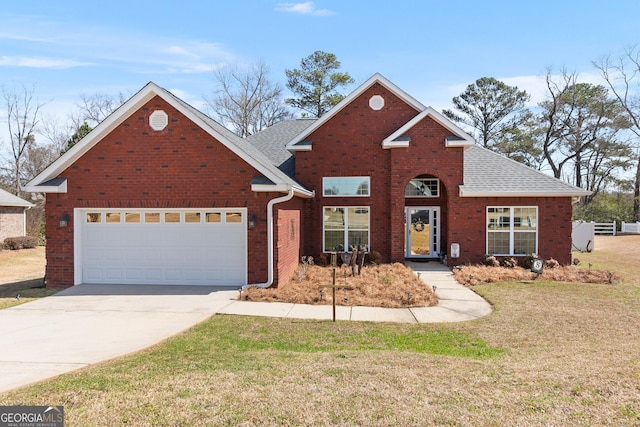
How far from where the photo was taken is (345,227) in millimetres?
16062

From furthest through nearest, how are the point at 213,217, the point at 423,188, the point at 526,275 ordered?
the point at 423,188, the point at 526,275, the point at 213,217

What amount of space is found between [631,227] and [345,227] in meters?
30.7

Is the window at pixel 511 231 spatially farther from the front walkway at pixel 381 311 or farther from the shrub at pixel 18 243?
the shrub at pixel 18 243

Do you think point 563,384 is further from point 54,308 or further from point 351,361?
point 54,308

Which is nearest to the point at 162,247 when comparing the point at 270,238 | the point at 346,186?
the point at 270,238

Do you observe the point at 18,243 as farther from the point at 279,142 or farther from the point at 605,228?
the point at 605,228

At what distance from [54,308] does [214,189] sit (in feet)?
15.8

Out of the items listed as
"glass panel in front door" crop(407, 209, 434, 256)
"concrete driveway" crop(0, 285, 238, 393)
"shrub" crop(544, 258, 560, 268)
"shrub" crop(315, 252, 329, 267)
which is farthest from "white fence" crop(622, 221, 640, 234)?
"concrete driveway" crop(0, 285, 238, 393)

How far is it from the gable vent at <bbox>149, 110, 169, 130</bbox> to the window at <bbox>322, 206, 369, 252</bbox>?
7.01m

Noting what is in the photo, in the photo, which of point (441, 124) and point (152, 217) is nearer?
point (152, 217)

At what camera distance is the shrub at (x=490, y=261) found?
15.0m

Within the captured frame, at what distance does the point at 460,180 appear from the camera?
15422 millimetres

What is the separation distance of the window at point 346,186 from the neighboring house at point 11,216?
2109 centimetres

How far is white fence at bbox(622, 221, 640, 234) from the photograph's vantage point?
3278 cm
